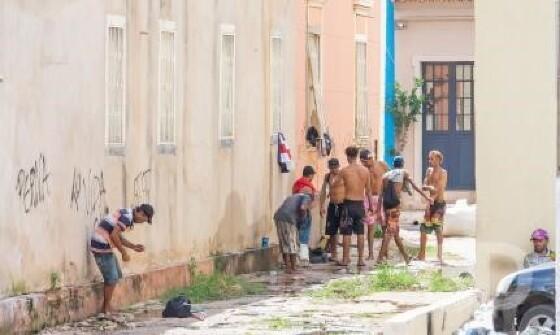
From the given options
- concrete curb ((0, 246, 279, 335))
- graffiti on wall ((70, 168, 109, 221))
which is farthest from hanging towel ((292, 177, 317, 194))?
graffiti on wall ((70, 168, 109, 221))

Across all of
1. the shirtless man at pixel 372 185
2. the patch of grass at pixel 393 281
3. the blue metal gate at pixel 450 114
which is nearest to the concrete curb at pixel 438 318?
the patch of grass at pixel 393 281

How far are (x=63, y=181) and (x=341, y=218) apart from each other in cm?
849

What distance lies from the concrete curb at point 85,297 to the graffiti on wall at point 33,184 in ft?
2.93

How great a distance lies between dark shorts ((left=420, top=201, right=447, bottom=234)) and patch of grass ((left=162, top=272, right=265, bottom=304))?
3.83 metres

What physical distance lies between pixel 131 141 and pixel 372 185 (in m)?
8.04

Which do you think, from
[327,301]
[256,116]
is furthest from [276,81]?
[327,301]

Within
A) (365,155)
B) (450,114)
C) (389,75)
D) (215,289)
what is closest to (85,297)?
(215,289)

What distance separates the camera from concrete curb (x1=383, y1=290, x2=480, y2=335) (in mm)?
16594

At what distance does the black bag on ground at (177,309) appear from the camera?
1939 cm

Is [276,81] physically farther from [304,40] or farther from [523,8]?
[523,8]

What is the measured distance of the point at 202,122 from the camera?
925 inches

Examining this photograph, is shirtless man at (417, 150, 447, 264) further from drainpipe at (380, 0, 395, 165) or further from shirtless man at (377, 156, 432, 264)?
drainpipe at (380, 0, 395, 165)

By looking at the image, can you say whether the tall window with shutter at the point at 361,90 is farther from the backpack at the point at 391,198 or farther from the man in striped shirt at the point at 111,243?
the man in striped shirt at the point at 111,243

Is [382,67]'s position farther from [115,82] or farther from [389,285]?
[115,82]
